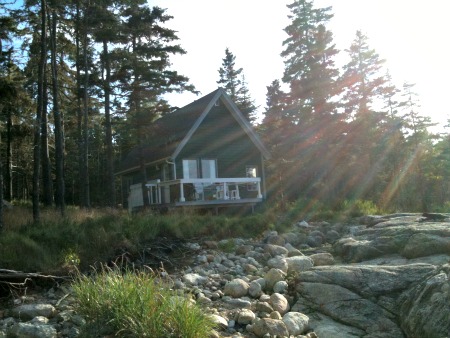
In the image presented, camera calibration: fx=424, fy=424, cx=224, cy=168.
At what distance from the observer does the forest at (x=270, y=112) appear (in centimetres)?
2023

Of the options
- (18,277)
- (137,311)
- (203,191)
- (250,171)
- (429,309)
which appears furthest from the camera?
(250,171)

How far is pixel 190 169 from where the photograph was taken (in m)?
21.7

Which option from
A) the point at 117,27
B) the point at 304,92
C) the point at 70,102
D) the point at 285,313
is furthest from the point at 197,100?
the point at 285,313

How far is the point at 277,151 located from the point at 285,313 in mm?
20647

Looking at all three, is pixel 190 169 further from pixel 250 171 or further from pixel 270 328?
pixel 270 328

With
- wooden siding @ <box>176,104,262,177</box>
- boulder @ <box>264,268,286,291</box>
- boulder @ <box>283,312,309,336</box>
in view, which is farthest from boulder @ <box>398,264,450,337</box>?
wooden siding @ <box>176,104,262,177</box>

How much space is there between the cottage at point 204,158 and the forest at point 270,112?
124 cm

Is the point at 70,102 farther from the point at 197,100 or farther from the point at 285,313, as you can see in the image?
the point at 285,313

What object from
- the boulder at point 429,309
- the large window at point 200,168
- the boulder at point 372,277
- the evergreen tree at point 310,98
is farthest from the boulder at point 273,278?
the evergreen tree at point 310,98

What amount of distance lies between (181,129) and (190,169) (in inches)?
82.0

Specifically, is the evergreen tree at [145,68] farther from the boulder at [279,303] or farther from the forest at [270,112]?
the boulder at [279,303]

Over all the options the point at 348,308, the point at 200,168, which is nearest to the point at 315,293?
the point at 348,308

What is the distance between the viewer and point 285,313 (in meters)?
6.83

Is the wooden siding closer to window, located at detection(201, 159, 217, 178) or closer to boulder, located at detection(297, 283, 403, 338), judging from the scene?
window, located at detection(201, 159, 217, 178)
